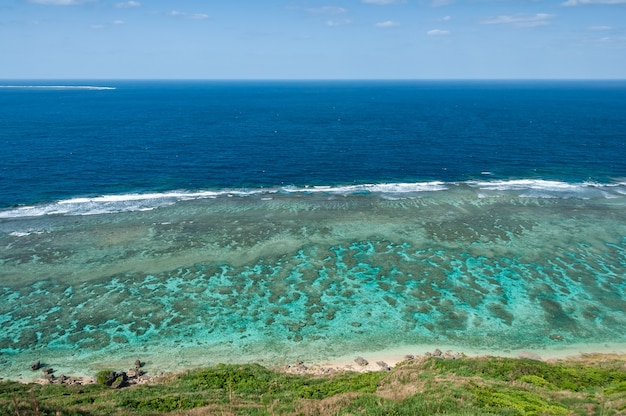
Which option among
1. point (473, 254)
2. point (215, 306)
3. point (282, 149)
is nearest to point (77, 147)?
point (282, 149)

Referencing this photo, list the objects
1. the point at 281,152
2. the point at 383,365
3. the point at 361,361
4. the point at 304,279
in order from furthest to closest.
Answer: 1. the point at 281,152
2. the point at 304,279
3. the point at 361,361
4. the point at 383,365

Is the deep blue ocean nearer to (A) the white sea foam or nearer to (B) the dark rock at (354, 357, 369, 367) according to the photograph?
(A) the white sea foam

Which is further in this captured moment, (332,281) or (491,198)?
(491,198)

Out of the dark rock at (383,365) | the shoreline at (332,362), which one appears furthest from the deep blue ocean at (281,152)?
the dark rock at (383,365)

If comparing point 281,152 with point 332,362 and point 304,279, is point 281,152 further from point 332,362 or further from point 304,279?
point 332,362

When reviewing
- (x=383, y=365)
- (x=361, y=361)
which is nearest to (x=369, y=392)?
(x=383, y=365)

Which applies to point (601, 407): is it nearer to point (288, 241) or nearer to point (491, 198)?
point (288, 241)

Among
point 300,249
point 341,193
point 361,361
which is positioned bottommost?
point 361,361
